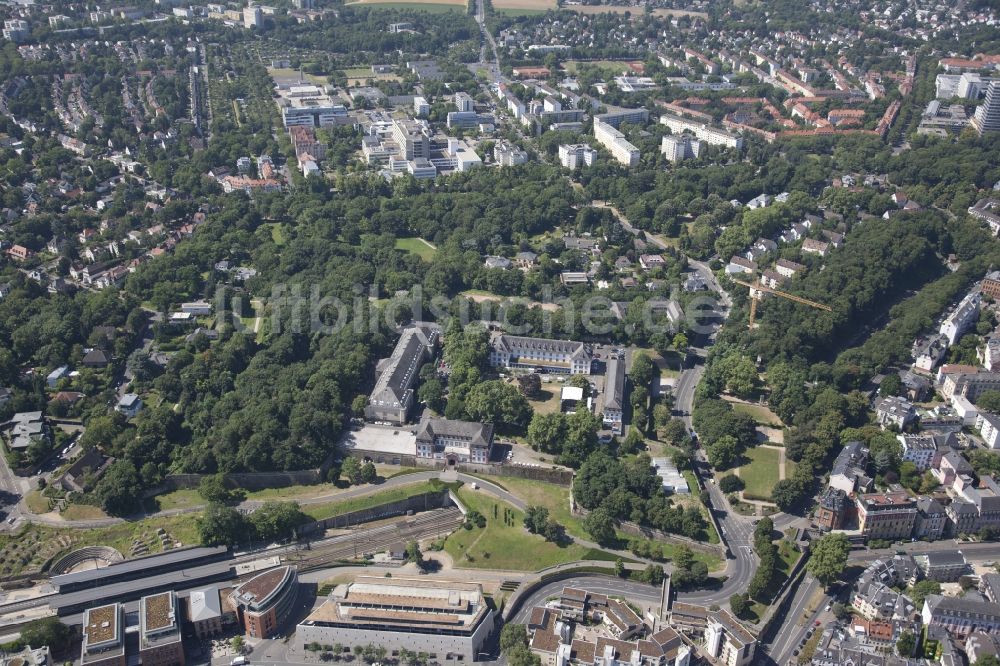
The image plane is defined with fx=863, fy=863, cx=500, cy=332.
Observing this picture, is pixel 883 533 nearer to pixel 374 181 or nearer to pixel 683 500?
pixel 683 500

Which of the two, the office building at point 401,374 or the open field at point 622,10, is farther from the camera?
the open field at point 622,10

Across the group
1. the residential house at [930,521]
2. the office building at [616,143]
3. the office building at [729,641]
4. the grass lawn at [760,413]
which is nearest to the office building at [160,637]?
the office building at [729,641]

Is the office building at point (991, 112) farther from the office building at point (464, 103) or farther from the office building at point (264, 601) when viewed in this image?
the office building at point (264, 601)

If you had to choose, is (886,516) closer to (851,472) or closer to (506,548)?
(851,472)

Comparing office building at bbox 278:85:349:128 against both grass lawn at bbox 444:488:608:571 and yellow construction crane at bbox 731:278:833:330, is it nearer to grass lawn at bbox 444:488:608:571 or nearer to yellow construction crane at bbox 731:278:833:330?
yellow construction crane at bbox 731:278:833:330

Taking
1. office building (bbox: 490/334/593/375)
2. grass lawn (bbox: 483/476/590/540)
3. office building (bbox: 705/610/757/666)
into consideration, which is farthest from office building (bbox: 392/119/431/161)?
office building (bbox: 705/610/757/666)

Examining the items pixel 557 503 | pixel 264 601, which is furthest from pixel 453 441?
pixel 264 601
